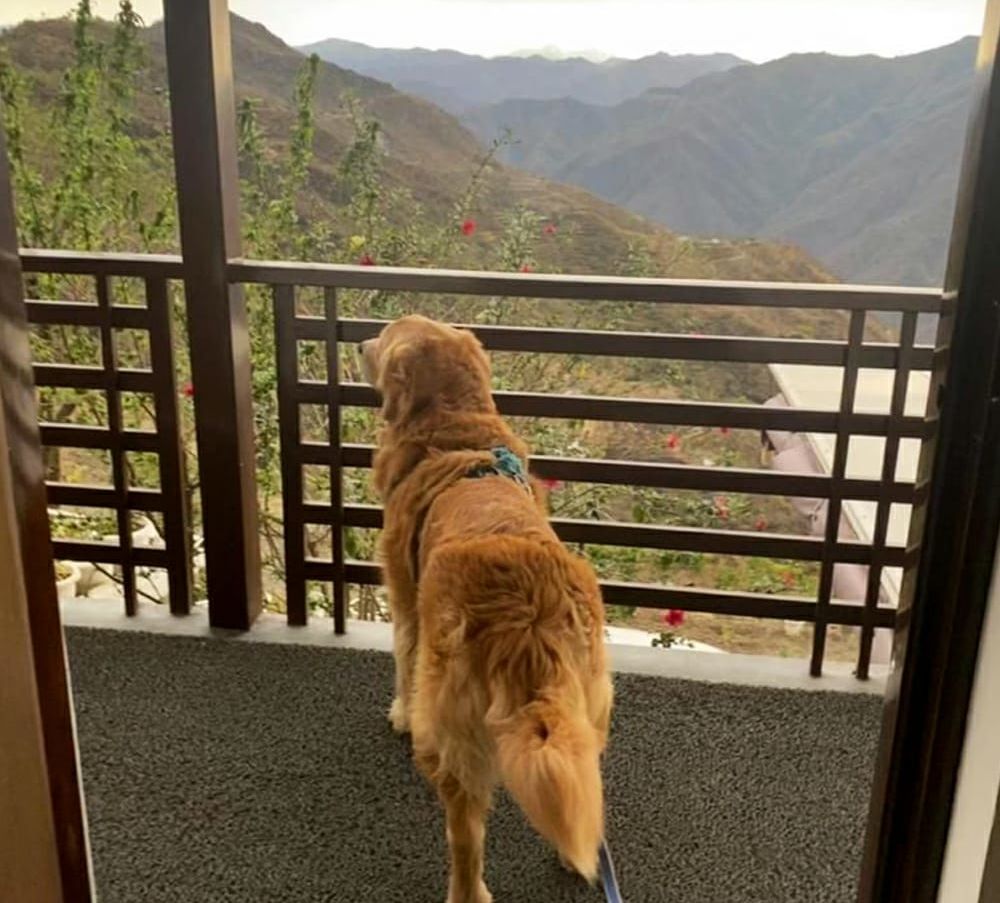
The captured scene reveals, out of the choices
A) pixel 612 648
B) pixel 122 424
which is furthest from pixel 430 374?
pixel 122 424

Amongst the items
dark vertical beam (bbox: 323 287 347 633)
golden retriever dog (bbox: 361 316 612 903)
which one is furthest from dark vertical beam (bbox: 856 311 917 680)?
dark vertical beam (bbox: 323 287 347 633)

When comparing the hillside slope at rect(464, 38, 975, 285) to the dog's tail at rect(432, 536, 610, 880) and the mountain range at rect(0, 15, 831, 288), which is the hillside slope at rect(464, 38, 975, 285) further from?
the dog's tail at rect(432, 536, 610, 880)

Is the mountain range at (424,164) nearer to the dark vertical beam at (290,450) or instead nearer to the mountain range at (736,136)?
the mountain range at (736,136)

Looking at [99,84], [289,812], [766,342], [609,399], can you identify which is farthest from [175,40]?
[289,812]

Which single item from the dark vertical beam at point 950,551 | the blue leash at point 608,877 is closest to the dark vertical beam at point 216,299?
the blue leash at point 608,877

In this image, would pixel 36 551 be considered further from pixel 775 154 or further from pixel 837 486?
pixel 775 154

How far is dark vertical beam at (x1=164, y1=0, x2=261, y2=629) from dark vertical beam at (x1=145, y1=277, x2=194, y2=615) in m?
0.09

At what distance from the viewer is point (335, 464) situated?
2973mm

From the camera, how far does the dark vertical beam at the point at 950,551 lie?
0.81 metres

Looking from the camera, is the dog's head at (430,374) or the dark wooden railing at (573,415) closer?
the dog's head at (430,374)

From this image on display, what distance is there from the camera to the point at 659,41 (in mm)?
3383

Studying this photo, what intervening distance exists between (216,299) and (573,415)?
3.42ft

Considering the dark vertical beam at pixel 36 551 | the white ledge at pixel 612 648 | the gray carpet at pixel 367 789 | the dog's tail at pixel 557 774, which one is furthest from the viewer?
the white ledge at pixel 612 648

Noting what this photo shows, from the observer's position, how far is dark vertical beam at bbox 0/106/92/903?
0.80 metres
